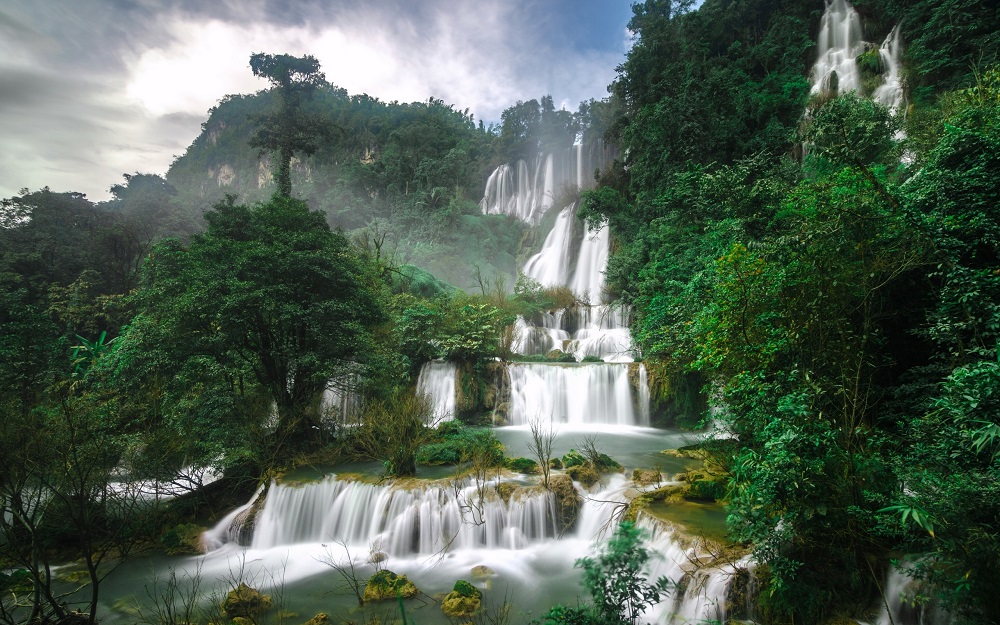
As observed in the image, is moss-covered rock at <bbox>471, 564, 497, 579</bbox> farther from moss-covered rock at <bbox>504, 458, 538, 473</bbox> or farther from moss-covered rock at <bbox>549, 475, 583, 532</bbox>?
moss-covered rock at <bbox>504, 458, 538, 473</bbox>

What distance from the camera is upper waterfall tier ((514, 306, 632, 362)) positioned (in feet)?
63.2

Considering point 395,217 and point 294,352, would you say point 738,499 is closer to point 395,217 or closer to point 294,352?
point 294,352

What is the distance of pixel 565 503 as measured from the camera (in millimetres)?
8469

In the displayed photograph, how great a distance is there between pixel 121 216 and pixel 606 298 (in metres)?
29.3

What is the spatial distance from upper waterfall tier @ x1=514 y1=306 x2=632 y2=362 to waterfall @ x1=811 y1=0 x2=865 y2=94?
13849 mm

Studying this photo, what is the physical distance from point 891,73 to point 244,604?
88.5 feet

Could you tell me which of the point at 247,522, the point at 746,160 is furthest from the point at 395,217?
the point at 247,522

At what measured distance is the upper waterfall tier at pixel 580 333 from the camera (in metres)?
19.3

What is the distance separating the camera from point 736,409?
6.32 metres

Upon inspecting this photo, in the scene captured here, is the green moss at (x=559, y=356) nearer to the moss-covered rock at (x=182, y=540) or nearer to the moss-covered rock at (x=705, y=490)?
the moss-covered rock at (x=705, y=490)

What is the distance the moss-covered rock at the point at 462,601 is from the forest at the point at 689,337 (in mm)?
97

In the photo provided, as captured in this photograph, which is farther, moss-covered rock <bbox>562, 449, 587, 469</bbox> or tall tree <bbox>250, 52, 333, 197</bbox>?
tall tree <bbox>250, 52, 333, 197</bbox>

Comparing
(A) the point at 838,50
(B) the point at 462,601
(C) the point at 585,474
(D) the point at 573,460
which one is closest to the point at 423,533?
(B) the point at 462,601

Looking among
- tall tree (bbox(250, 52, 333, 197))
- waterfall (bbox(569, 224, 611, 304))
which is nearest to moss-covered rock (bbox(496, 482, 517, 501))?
waterfall (bbox(569, 224, 611, 304))
